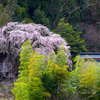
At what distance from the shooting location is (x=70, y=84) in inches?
215

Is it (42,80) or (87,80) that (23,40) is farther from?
(87,80)

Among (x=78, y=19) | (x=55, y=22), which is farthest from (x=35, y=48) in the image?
(x=78, y=19)

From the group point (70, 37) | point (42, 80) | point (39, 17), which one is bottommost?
point (42, 80)

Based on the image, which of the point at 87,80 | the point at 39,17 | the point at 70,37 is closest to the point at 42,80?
the point at 87,80

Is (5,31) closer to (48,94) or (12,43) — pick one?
→ (12,43)

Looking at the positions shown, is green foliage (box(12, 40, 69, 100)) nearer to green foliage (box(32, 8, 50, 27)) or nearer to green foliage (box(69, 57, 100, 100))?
green foliage (box(69, 57, 100, 100))

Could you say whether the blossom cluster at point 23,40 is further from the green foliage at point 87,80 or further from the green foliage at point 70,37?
the green foliage at point 70,37

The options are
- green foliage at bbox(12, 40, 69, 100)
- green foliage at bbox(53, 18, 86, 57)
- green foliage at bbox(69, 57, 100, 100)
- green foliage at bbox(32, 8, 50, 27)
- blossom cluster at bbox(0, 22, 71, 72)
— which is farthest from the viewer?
green foliage at bbox(32, 8, 50, 27)

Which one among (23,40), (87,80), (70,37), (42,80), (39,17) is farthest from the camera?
(39,17)

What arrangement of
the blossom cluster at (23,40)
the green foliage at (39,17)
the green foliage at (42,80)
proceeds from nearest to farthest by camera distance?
the green foliage at (42,80), the blossom cluster at (23,40), the green foliage at (39,17)

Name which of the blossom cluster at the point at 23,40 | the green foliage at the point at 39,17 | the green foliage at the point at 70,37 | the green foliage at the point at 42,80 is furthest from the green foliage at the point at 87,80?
the green foliage at the point at 39,17

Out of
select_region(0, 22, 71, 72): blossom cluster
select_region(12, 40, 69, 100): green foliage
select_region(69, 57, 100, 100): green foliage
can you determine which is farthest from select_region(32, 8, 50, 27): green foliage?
select_region(69, 57, 100, 100): green foliage

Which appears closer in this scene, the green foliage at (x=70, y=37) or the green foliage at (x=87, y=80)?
the green foliage at (x=87, y=80)

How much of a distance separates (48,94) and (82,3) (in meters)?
20.9
